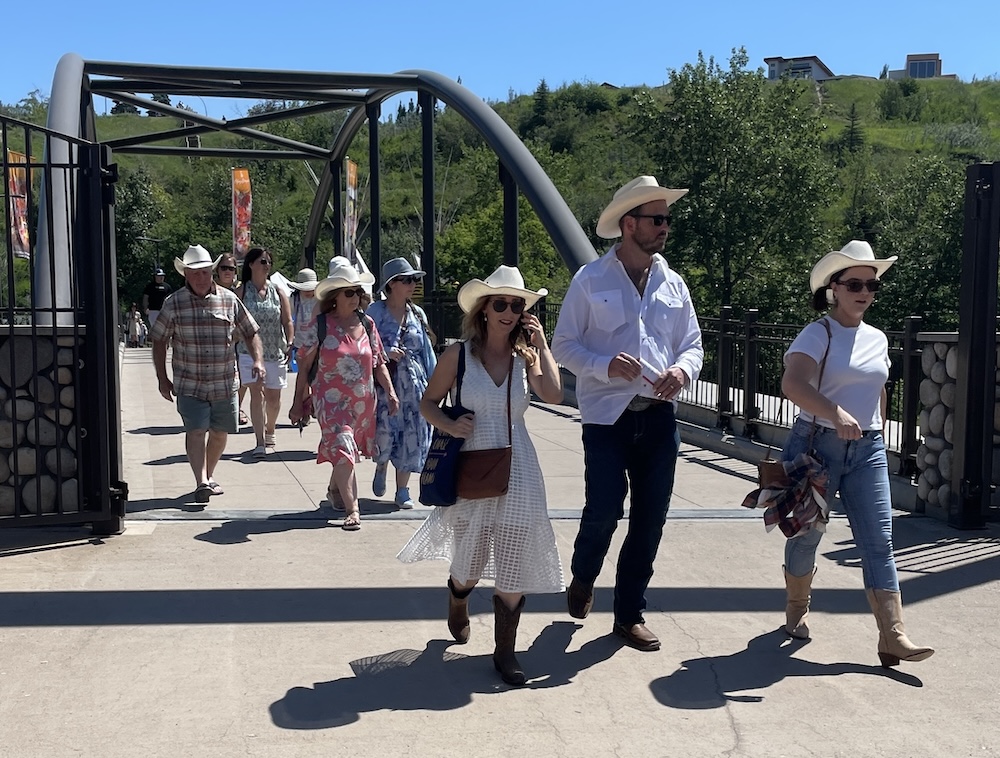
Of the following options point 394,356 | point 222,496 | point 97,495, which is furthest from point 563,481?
point 97,495

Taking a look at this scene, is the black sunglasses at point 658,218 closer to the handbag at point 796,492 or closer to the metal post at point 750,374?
the handbag at point 796,492

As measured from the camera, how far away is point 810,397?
4.75m

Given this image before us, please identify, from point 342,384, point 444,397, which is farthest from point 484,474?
point 342,384

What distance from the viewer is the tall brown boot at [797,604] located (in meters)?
5.07

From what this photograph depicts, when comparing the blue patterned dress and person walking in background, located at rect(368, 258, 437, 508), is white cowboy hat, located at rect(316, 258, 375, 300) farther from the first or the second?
the blue patterned dress

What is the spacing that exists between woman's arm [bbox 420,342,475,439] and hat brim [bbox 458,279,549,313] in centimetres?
19

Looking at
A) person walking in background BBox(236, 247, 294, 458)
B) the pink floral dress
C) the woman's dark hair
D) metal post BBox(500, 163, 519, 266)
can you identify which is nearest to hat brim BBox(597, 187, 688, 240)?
the pink floral dress

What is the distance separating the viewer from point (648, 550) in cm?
500

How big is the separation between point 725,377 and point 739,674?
23.1ft

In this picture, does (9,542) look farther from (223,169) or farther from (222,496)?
(223,169)

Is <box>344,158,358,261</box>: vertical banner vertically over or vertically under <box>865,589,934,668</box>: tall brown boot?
over

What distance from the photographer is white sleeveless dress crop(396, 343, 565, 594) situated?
4566mm

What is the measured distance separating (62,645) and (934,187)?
5716 centimetres

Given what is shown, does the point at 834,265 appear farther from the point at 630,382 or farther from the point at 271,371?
the point at 271,371
